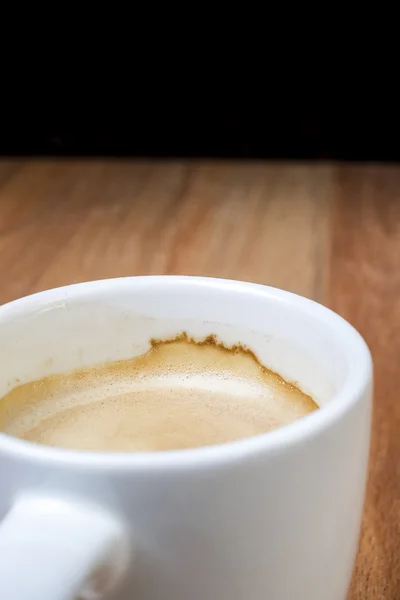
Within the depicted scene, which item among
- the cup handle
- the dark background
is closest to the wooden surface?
the dark background

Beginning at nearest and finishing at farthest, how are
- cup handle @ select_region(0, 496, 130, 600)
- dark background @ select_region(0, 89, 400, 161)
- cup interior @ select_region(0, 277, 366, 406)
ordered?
cup handle @ select_region(0, 496, 130, 600) → cup interior @ select_region(0, 277, 366, 406) → dark background @ select_region(0, 89, 400, 161)

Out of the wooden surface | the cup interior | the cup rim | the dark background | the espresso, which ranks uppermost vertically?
the cup rim

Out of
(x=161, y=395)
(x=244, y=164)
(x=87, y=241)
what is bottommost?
(x=244, y=164)

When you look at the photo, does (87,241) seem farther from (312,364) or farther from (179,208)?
(312,364)

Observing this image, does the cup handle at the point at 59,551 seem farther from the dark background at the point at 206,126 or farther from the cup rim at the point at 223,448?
the dark background at the point at 206,126


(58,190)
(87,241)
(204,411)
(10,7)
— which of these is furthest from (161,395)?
(10,7)

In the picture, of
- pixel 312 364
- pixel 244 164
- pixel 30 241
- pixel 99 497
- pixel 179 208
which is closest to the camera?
pixel 99 497

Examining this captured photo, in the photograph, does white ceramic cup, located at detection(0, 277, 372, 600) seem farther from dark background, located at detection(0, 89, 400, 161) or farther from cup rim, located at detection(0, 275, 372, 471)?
dark background, located at detection(0, 89, 400, 161)
